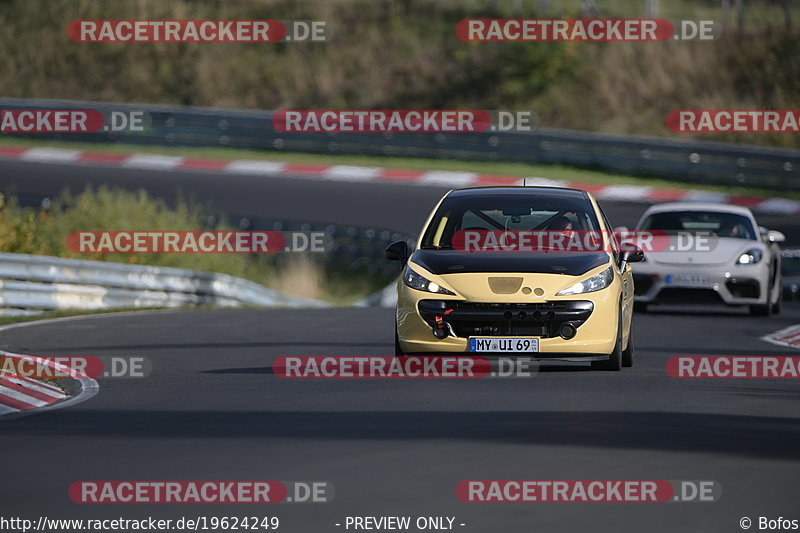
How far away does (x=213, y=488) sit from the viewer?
25.2 feet

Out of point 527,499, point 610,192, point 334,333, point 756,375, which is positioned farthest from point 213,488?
point 610,192

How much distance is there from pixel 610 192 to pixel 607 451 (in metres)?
24.1

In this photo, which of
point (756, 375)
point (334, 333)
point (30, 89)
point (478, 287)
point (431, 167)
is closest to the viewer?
point (478, 287)

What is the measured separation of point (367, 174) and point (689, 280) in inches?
659

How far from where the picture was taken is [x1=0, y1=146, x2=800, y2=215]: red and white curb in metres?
31.5

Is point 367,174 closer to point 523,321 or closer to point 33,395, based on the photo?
point 523,321

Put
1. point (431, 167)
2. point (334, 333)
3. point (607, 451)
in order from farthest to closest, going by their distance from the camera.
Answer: point (431, 167)
point (334, 333)
point (607, 451)

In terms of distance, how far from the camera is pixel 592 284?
12500mm

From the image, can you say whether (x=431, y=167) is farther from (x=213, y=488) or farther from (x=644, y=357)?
(x=213, y=488)

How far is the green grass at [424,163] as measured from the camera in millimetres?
33688

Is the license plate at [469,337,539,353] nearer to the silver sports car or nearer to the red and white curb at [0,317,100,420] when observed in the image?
the red and white curb at [0,317,100,420]

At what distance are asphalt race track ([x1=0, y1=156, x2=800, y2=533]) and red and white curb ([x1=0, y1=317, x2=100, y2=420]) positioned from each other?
0.19 metres

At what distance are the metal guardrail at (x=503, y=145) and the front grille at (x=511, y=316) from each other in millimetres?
21020

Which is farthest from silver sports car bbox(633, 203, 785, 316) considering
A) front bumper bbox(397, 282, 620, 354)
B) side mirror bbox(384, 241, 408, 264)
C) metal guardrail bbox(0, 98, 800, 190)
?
metal guardrail bbox(0, 98, 800, 190)
